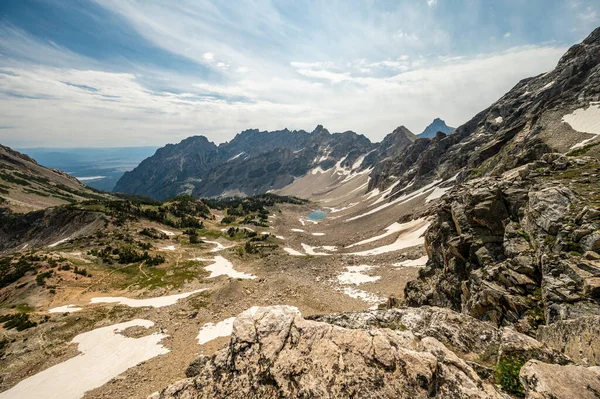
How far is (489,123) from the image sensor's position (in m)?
106

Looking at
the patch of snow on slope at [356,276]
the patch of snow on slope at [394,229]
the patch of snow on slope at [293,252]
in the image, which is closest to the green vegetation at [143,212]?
the patch of snow on slope at [293,252]

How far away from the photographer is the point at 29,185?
144 m

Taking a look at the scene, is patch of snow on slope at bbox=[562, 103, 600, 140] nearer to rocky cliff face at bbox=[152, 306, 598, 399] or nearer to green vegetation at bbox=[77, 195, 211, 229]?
rocky cliff face at bbox=[152, 306, 598, 399]

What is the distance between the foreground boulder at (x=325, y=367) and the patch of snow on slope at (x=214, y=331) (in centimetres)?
2041

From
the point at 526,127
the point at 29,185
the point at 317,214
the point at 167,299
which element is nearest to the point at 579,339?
the point at 167,299

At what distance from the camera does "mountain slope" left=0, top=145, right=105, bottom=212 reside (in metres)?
120

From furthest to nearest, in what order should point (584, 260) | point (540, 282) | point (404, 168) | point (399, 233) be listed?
point (404, 168) → point (399, 233) → point (540, 282) → point (584, 260)

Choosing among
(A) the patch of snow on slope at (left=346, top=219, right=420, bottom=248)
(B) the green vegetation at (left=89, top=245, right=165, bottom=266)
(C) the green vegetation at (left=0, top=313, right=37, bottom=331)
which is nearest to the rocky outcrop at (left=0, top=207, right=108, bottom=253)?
(B) the green vegetation at (left=89, top=245, right=165, bottom=266)

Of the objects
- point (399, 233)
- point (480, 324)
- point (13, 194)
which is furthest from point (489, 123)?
point (13, 194)

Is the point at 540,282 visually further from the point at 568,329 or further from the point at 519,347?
the point at 519,347

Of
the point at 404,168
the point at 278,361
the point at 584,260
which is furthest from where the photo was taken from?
the point at 404,168

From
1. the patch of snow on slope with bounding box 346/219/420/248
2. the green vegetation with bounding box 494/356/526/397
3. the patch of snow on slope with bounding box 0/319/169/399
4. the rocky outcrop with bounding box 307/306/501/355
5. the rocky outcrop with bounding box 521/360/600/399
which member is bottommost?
the patch of snow on slope with bounding box 0/319/169/399

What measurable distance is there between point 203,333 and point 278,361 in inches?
955

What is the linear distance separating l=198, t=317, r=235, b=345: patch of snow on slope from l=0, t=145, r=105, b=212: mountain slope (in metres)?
136
